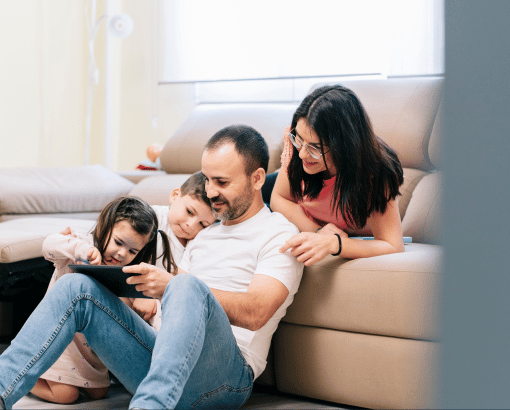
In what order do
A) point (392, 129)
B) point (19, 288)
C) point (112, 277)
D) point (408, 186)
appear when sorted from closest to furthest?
point (112, 277), point (19, 288), point (408, 186), point (392, 129)

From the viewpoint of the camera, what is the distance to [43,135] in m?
3.41

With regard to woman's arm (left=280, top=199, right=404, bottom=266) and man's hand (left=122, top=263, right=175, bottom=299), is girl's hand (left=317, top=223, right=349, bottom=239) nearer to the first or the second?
woman's arm (left=280, top=199, right=404, bottom=266)

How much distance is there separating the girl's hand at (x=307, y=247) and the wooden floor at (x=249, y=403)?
0.39m

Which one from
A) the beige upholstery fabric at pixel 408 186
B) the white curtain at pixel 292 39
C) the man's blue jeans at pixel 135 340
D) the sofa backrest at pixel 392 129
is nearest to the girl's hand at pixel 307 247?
the man's blue jeans at pixel 135 340

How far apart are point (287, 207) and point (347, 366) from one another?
44 centimetres

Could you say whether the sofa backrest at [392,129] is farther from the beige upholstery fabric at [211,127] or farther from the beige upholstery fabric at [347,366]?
the beige upholstery fabric at [347,366]

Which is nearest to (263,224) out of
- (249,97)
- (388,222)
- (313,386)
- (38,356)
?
(388,222)

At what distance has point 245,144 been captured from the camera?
1.29m

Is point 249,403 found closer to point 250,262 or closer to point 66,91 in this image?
point 250,262

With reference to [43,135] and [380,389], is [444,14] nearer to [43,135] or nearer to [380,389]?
[380,389]

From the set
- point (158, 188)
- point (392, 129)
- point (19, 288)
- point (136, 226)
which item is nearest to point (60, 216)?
point (158, 188)

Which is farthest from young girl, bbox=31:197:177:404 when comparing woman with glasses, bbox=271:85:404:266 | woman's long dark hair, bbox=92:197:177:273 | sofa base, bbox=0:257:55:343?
woman with glasses, bbox=271:85:404:266

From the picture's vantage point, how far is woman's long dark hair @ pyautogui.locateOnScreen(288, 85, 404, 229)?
1.25 metres

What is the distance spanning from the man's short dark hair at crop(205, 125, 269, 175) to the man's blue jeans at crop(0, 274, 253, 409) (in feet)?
1.25
